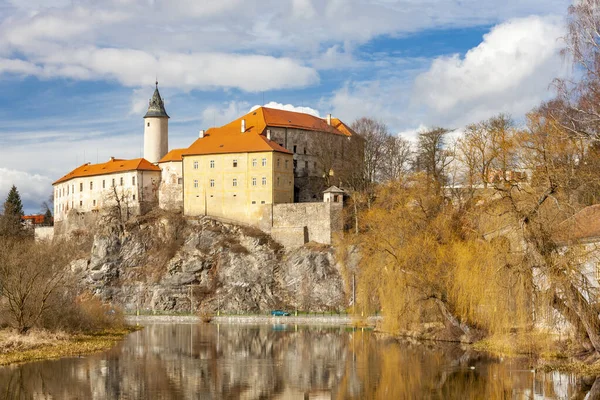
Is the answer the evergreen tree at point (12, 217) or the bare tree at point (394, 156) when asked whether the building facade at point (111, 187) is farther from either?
the bare tree at point (394, 156)

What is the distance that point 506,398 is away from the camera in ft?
72.1

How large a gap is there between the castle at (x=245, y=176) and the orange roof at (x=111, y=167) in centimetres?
10

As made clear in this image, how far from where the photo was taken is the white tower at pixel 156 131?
8031 centimetres

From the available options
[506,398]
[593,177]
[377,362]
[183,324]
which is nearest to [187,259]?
[183,324]

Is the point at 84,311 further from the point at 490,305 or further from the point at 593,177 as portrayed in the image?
the point at 593,177

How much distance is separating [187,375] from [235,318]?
30001 mm

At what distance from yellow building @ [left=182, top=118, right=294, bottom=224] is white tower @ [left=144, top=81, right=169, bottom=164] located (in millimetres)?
8281

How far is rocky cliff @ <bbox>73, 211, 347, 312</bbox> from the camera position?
62.0 meters

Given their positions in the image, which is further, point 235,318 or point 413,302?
point 235,318

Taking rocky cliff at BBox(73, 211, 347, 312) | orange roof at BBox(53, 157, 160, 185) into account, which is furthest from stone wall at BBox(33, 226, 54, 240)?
rocky cliff at BBox(73, 211, 347, 312)

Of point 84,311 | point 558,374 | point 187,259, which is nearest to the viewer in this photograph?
point 558,374

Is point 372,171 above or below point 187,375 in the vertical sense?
above

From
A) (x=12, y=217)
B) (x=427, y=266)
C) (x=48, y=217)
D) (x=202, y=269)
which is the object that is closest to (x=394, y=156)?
(x=202, y=269)

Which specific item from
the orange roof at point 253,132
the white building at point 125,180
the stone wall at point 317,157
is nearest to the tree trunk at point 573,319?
the orange roof at point 253,132
